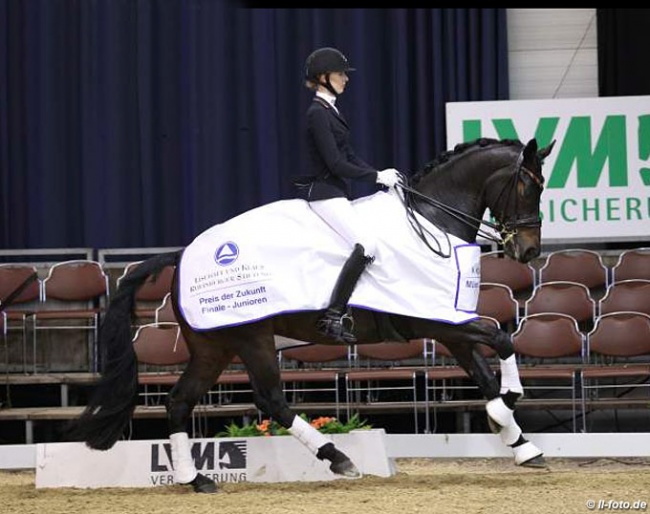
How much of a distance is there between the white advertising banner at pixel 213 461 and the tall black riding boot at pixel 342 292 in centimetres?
67

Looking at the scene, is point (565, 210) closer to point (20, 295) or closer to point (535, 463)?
point (535, 463)

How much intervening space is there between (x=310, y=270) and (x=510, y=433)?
1.31 meters

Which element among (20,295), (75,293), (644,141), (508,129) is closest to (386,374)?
(508,129)

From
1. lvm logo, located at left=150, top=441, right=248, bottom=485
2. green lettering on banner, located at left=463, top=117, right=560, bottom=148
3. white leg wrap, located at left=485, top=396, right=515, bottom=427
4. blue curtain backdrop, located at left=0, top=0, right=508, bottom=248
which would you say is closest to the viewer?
white leg wrap, located at left=485, top=396, right=515, bottom=427

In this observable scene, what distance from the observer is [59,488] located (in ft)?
21.8

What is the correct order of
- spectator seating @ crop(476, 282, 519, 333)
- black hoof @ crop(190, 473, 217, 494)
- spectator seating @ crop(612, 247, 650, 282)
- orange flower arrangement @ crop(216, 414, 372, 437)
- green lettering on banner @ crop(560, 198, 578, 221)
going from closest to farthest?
black hoof @ crop(190, 473, 217, 494), orange flower arrangement @ crop(216, 414, 372, 437), spectator seating @ crop(476, 282, 519, 333), spectator seating @ crop(612, 247, 650, 282), green lettering on banner @ crop(560, 198, 578, 221)

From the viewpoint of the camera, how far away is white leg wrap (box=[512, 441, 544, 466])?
6.41 meters

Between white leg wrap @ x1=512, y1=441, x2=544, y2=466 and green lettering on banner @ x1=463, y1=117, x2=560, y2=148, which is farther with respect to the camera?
green lettering on banner @ x1=463, y1=117, x2=560, y2=148

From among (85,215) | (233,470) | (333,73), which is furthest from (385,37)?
(233,470)

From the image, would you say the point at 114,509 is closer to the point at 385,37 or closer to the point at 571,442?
the point at 571,442

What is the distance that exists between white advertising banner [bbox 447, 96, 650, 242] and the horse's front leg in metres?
3.46

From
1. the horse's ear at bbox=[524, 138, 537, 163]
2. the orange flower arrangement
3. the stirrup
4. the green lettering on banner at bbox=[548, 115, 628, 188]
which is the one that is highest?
the green lettering on banner at bbox=[548, 115, 628, 188]

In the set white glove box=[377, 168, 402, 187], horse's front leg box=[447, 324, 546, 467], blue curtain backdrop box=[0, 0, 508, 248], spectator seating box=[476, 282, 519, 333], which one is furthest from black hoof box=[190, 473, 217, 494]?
blue curtain backdrop box=[0, 0, 508, 248]

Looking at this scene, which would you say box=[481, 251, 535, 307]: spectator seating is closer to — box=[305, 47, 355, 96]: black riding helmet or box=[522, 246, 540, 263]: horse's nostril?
box=[522, 246, 540, 263]: horse's nostril
